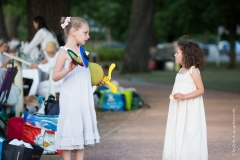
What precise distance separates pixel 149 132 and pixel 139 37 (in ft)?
66.9

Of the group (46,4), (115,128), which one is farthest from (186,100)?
(46,4)

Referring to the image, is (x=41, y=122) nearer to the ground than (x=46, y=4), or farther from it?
nearer to the ground

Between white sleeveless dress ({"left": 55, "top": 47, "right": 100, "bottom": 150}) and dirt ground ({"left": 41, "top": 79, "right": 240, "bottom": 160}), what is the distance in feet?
5.08

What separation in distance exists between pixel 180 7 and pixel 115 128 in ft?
102

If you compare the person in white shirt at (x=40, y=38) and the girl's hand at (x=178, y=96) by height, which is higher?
the person in white shirt at (x=40, y=38)

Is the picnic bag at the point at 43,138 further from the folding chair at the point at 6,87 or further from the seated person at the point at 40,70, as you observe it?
the seated person at the point at 40,70

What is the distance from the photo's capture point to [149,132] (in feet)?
36.7

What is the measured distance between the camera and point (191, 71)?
7555mm

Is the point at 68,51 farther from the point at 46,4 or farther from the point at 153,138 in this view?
the point at 46,4

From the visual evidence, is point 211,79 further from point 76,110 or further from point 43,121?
point 76,110

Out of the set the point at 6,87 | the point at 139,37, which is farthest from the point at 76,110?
the point at 139,37

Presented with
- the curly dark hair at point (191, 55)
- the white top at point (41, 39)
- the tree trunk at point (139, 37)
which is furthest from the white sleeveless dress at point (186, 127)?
the tree trunk at point (139, 37)

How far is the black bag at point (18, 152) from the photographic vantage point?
7.36 meters

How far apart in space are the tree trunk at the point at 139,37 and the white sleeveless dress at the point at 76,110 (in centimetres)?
2384
